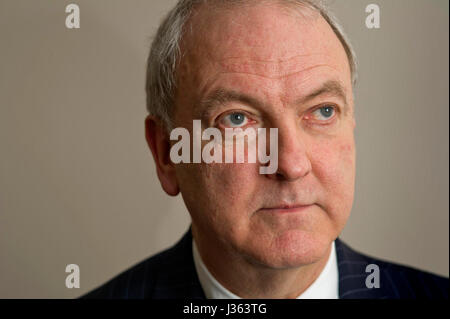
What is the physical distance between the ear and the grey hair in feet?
0.10

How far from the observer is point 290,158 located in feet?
3.37

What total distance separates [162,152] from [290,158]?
0.40m

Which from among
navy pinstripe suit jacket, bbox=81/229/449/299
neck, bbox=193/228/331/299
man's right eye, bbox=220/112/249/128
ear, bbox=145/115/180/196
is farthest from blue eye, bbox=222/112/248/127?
navy pinstripe suit jacket, bbox=81/229/449/299

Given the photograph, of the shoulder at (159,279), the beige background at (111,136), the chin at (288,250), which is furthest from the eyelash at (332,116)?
the shoulder at (159,279)

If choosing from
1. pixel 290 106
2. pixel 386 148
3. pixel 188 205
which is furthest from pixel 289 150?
pixel 386 148

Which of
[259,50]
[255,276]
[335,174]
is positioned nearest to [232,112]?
[259,50]

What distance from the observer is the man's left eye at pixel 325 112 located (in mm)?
1118

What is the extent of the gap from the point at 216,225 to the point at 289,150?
244mm

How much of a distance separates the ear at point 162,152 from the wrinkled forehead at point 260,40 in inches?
8.7

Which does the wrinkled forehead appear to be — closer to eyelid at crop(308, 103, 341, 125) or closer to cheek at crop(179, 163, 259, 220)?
eyelid at crop(308, 103, 341, 125)

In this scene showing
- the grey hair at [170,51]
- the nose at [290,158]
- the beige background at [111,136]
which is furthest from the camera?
the beige background at [111,136]

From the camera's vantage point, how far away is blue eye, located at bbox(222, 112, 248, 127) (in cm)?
110

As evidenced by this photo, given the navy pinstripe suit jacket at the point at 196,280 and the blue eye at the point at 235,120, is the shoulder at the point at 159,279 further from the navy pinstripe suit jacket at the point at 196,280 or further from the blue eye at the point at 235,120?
the blue eye at the point at 235,120

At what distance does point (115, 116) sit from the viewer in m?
1.50
